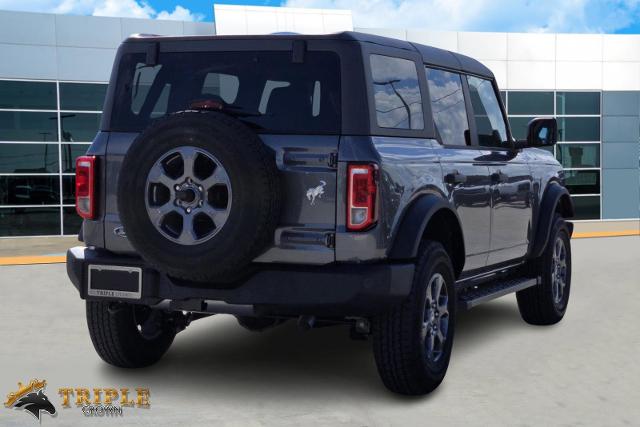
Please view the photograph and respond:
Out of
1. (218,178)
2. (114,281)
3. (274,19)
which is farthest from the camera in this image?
(274,19)

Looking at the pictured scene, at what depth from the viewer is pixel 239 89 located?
17.6ft

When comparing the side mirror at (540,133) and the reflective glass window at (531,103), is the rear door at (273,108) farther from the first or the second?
the reflective glass window at (531,103)

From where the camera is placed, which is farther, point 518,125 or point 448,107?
point 518,125

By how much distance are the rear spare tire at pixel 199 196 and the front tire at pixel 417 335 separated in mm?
842

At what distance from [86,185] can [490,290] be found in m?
2.90

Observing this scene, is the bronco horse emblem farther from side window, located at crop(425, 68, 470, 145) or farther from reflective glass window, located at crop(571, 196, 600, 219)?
reflective glass window, located at crop(571, 196, 600, 219)

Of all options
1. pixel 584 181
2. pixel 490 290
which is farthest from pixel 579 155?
pixel 490 290

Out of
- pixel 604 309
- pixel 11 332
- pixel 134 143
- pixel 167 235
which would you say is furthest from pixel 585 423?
pixel 11 332

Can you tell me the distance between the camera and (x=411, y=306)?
516 cm

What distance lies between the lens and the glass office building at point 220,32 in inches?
927

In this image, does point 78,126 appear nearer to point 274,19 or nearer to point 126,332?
point 274,19

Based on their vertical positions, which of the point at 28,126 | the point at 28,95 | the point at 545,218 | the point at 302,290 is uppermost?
the point at 28,95

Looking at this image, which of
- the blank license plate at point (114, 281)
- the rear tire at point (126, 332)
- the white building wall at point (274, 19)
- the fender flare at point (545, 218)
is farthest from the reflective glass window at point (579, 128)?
the blank license plate at point (114, 281)

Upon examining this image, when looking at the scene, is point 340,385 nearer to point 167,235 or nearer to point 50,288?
point 167,235
